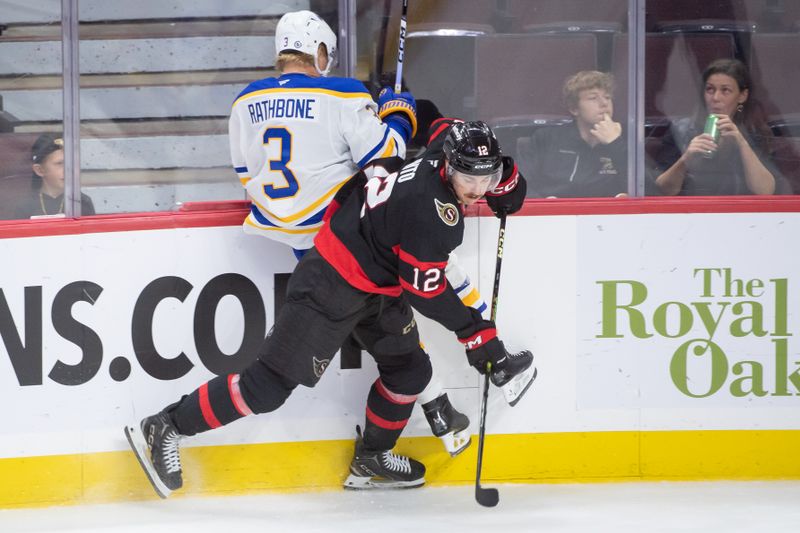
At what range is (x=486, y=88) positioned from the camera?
10.3 ft

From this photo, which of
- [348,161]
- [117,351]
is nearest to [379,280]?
[348,161]

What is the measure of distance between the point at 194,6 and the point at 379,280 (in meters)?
0.98

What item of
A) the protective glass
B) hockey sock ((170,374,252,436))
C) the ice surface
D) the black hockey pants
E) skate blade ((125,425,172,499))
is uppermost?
the protective glass

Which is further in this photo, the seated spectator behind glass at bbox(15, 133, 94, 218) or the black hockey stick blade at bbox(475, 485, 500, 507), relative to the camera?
the seated spectator behind glass at bbox(15, 133, 94, 218)

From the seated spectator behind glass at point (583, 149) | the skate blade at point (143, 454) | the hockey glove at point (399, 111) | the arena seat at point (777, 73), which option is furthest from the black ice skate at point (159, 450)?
the arena seat at point (777, 73)

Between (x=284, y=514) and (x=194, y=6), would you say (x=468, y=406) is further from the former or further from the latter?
(x=194, y=6)

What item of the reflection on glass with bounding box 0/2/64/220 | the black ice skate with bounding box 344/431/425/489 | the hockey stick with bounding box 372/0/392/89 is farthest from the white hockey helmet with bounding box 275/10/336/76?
the black ice skate with bounding box 344/431/425/489

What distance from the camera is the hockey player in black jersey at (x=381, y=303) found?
103 inches

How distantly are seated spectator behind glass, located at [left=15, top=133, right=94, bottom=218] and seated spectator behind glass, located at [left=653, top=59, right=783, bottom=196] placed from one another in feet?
5.53

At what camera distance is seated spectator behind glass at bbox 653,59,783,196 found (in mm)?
3166

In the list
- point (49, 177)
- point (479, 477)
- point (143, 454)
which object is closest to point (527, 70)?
point (479, 477)

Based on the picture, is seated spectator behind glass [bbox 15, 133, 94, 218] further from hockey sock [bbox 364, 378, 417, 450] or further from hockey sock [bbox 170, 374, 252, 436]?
hockey sock [bbox 364, 378, 417, 450]

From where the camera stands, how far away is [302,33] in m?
2.86

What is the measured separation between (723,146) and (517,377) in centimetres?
92
